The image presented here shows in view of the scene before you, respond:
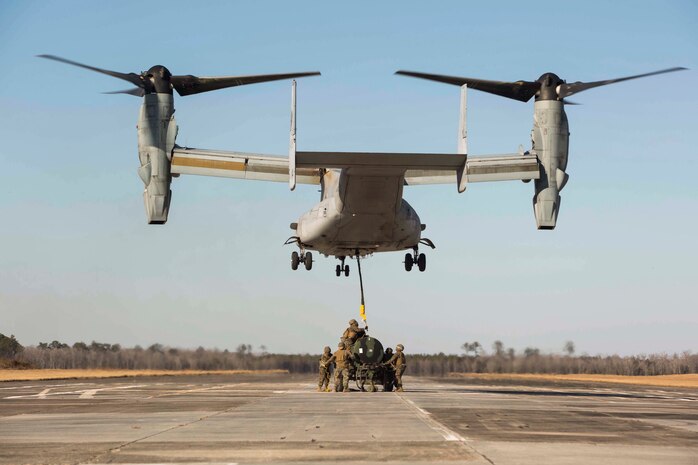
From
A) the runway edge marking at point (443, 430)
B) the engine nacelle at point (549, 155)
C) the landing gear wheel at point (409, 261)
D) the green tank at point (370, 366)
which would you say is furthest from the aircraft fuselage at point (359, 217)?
the runway edge marking at point (443, 430)

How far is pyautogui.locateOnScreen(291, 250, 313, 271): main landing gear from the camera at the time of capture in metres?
43.8

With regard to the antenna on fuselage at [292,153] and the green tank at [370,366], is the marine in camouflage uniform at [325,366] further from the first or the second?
the antenna on fuselage at [292,153]

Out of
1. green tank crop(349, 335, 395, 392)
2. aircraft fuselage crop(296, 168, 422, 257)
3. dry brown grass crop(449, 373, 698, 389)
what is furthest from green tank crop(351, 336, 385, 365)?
dry brown grass crop(449, 373, 698, 389)

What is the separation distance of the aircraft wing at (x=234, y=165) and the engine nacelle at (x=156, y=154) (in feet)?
2.20

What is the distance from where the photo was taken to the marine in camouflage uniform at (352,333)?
38.6 meters

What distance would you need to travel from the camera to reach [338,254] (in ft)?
144

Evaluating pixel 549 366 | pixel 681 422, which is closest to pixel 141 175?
pixel 681 422

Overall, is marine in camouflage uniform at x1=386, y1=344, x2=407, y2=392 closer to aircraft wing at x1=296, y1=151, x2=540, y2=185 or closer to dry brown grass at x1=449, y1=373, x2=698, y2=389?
aircraft wing at x1=296, y1=151, x2=540, y2=185

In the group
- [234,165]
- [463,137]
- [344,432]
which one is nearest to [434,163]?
[463,137]

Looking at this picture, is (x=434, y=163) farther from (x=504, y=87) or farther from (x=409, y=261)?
(x=409, y=261)

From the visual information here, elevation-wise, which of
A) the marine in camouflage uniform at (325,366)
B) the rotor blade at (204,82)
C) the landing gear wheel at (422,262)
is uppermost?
the rotor blade at (204,82)

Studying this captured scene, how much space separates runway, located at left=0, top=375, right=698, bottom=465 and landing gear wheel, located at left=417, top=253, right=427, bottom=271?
14.0 meters

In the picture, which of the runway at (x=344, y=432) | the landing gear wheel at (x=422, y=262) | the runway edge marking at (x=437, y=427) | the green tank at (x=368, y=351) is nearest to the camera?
the runway at (x=344, y=432)

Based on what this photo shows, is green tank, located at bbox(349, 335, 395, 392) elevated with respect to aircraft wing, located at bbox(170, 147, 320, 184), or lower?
lower
